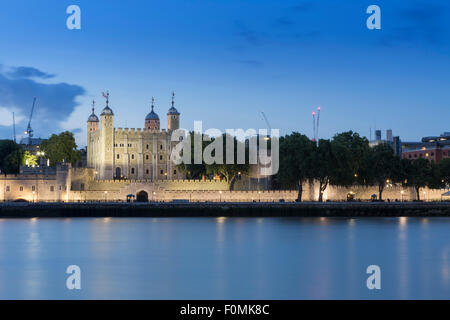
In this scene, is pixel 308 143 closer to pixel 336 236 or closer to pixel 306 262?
pixel 336 236

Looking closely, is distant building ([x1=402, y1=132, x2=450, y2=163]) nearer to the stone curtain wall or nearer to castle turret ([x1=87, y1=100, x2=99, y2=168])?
the stone curtain wall

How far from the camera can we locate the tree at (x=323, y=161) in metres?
70.2

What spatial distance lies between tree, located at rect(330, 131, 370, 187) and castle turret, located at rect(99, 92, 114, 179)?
33.8 metres

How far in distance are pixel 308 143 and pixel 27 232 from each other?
33.0 m

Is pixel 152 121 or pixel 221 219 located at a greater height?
Answer: pixel 152 121

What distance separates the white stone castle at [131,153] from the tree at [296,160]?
26017mm

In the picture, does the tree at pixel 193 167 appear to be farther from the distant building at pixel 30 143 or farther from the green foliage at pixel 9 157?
the distant building at pixel 30 143

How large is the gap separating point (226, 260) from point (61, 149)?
61.4 meters

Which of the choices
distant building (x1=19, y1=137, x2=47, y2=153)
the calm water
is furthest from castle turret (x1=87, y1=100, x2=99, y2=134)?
the calm water

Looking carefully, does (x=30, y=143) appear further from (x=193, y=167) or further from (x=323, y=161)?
(x=323, y=161)

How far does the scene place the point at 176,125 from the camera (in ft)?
331

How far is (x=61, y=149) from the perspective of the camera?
93.2 meters

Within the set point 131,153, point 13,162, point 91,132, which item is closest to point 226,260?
point 131,153
